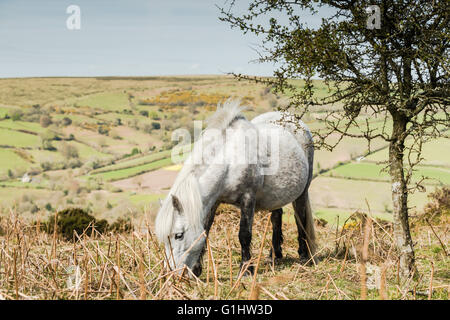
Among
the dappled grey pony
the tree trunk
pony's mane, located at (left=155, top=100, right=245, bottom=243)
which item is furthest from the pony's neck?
the tree trunk

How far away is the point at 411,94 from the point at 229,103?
2.58 metres

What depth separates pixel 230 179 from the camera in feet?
20.4

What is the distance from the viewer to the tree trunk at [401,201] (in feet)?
19.4

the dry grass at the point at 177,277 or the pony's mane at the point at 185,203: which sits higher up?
the pony's mane at the point at 185,203

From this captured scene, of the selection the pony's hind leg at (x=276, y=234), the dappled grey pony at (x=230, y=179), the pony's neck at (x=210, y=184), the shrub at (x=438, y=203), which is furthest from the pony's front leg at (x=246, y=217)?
the shrub at (x=438, y=203)

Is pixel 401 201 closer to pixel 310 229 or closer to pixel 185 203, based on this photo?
pixel 310 229

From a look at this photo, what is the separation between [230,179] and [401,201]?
7.84 feet

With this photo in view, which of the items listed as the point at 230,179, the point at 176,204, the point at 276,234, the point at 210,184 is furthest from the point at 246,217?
the point at 276,234

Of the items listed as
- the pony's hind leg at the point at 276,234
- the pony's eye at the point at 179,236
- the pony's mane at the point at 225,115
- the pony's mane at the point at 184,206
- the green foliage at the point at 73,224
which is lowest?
the green foliage at the point at 73,224

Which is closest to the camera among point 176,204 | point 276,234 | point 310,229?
point 176,204

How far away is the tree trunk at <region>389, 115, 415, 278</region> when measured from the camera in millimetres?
5918

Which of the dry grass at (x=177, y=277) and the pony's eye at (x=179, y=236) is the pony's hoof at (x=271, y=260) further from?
the pony's eye at (x=179, y=236)

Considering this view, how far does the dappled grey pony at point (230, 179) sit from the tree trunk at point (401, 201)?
121 centimetres
